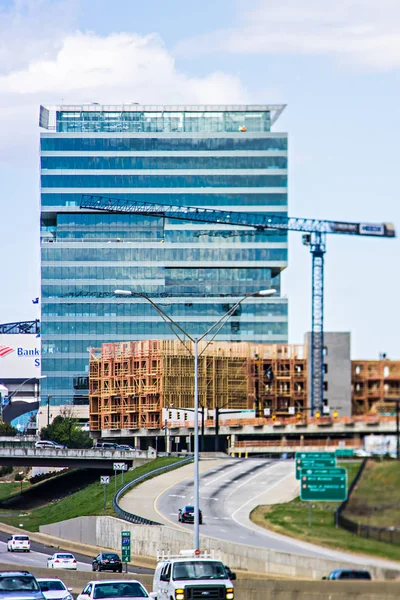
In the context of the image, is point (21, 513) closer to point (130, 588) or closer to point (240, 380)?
point (240, 380)

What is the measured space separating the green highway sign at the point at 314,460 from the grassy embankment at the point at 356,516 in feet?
3.54

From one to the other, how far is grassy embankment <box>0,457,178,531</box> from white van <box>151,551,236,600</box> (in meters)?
86.8

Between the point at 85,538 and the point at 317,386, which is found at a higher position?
the point at 317,386

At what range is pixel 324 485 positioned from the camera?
48.8 metres

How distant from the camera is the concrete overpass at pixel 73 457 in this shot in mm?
158750

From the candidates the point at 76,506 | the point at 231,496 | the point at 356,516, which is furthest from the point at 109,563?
the point at 76,506

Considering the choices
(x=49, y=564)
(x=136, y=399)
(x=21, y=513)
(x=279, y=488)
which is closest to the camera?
(x=279, y=488)

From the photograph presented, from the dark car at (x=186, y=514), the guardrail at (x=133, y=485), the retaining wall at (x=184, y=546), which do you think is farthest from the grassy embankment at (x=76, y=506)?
the dark car at (x=186, y=514)

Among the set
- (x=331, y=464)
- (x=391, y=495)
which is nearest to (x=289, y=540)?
(x=331, y=464)

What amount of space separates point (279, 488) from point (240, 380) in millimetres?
133160

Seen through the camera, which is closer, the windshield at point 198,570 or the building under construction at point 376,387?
the windshield at point 198,570

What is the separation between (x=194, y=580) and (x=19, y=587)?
19.6 ft

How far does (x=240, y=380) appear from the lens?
193 metres

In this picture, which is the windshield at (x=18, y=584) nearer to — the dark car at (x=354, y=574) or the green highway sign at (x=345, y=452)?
the dark car at (x=354, y=574)
